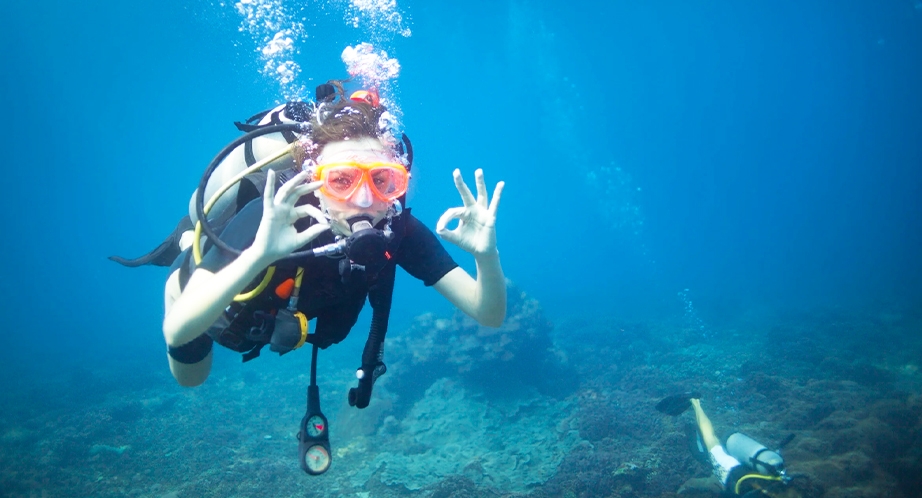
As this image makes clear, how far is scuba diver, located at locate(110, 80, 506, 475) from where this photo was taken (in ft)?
6.61

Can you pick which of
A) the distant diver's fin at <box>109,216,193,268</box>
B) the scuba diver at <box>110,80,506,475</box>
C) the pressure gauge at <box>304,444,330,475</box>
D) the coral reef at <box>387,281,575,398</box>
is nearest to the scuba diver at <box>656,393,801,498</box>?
the coral reef at <box>387,281,575,398</box>

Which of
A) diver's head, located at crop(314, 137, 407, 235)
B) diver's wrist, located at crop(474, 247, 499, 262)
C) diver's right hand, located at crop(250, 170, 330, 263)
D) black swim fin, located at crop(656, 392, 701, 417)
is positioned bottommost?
diver's right hand, located at crop(250, 170, 330, 263)

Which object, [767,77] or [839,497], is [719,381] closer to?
[839,497]

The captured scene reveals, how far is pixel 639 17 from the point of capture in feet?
136

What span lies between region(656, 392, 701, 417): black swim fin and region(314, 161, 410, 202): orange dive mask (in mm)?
8521

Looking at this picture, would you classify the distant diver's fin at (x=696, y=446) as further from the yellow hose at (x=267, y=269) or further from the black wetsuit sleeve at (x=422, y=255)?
the yellow hose at (x=267, y=269)

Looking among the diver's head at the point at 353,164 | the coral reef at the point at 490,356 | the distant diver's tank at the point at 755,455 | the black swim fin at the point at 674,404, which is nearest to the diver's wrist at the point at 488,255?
the diver's head at the point at 353,164

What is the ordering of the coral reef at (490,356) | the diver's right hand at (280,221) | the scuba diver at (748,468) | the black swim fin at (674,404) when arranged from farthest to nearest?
the coral reef at (490,356) → the black swim fin at (674,404) → the scuba diver at (748,468) → the diver's right hand at (280,221)

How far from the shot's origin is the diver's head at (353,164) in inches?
95.6

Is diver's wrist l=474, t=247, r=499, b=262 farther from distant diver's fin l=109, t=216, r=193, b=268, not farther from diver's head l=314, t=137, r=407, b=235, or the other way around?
distant diver's fin l=109, t=216, r=193, b=268

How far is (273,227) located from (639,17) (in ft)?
165

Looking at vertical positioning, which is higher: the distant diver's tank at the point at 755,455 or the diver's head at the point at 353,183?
the diver's head at the point at 353,183

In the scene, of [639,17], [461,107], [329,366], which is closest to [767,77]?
[639,17]

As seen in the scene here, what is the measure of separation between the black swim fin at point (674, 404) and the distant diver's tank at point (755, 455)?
5.81ft
